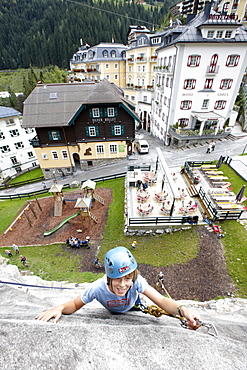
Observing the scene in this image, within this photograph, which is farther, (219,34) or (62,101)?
(62,101)

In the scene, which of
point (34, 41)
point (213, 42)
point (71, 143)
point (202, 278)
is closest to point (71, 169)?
point (71, 143)

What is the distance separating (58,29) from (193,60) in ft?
475

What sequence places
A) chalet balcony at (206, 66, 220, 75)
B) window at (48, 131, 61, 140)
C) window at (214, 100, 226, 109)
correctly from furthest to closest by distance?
window at (214, 100, 226, 109) → window at (48, 131, 61, 140) → chalet balcony at (206, 66, 220, 75)

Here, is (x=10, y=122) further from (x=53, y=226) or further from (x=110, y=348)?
(x=110, y=348)

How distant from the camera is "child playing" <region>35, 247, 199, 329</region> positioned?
9.45ft

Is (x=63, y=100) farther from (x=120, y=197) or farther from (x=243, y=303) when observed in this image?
(x=243, y=303)

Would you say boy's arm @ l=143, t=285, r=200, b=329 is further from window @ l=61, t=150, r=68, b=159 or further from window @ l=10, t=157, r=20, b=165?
window @ l=10, t=157, r=20, b=165

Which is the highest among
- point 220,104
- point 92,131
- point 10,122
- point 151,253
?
point 220,104

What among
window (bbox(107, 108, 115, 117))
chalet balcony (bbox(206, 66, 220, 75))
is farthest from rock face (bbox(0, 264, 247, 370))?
chalet balcony (bbox(206, 66, 220, 75))

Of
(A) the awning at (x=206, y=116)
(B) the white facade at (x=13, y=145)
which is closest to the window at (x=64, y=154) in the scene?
(B) the white facade at (x=13, y=145)

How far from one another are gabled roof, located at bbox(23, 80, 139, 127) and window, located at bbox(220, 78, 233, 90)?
1454cm

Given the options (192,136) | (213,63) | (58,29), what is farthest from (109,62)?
(58,29)

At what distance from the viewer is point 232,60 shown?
2691 cm

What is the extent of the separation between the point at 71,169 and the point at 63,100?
1047 cm
